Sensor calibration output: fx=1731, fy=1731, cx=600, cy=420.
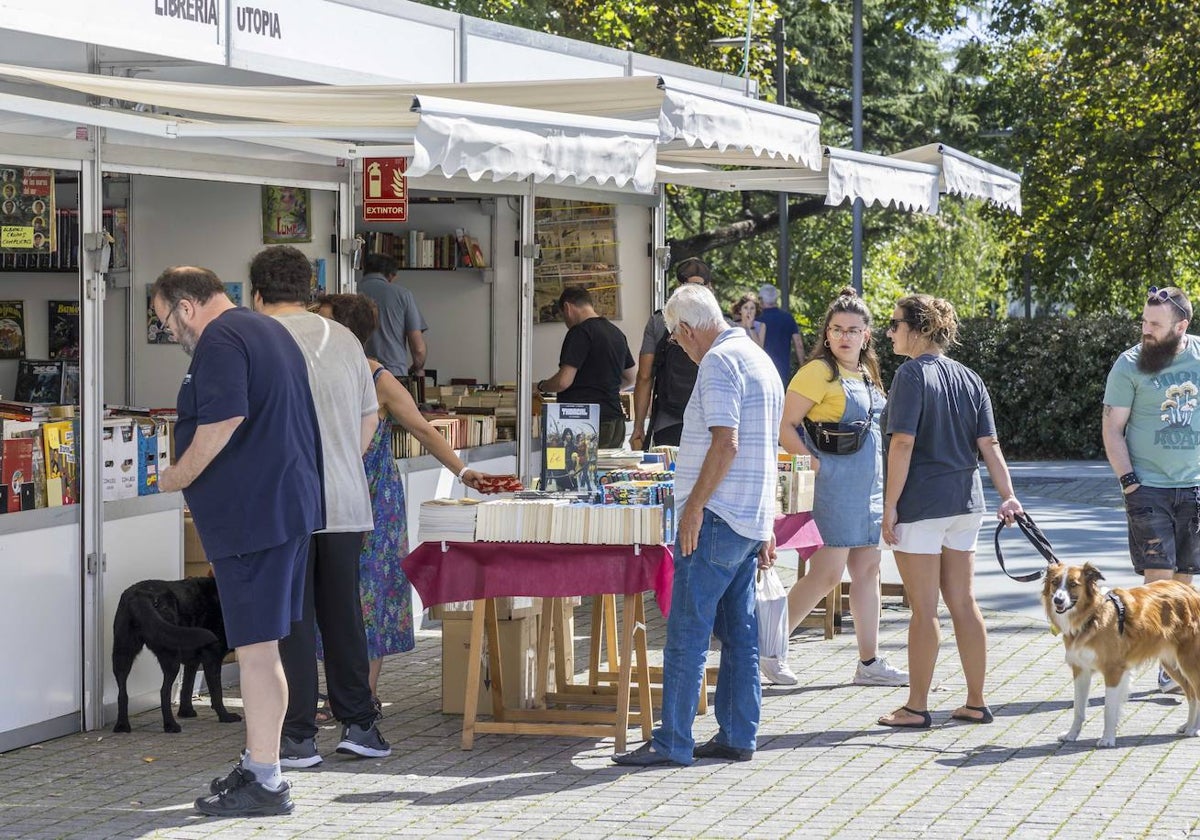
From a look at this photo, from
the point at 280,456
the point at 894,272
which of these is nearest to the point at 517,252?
the point at 280,456

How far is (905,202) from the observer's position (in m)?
8.82

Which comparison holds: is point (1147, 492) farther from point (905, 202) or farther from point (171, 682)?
point (171, 682)

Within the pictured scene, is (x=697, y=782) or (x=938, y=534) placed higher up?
(x=938, y=534)

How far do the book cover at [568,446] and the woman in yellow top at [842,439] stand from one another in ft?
3.35

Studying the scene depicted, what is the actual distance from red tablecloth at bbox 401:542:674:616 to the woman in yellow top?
4.44 ft

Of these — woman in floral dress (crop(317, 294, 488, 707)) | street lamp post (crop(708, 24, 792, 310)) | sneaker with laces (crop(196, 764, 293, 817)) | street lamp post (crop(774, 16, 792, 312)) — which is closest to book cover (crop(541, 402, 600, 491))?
woman in floral dress (crop(317, 294, 488, 707))

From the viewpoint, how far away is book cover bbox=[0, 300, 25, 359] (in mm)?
9109

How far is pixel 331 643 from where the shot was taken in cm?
637

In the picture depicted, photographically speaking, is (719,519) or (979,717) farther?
(979,717)

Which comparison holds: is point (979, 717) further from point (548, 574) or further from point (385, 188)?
point (385, 188)

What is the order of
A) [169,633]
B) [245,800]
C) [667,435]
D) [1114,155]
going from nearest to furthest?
[245,800] < [169,633] < [667,435] < [1114,155]

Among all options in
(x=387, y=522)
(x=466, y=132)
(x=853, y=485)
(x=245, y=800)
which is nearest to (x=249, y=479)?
(x=245, y=800)

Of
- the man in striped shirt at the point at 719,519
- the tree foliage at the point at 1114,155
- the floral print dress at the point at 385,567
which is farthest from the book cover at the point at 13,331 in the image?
the tree foliage at the point at 1114,155

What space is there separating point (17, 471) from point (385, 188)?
117 inches
